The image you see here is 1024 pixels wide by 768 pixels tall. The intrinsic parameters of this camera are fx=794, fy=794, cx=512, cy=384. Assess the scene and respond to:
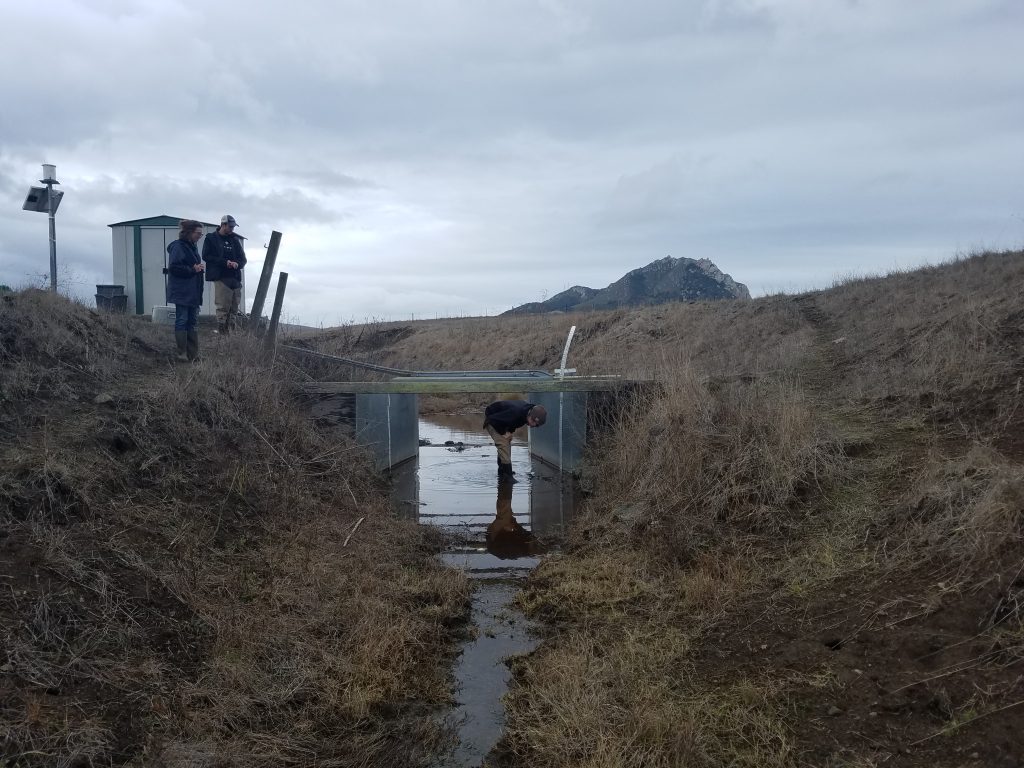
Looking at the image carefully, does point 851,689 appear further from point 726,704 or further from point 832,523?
point 832,523

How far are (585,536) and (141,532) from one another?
4.70 m

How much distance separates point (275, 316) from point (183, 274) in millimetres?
1987

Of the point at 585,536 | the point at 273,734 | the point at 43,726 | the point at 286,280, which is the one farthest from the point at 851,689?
the point at 286,280

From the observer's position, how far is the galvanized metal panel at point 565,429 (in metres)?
13.5

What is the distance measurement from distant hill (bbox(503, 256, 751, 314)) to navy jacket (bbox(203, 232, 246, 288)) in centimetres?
2693

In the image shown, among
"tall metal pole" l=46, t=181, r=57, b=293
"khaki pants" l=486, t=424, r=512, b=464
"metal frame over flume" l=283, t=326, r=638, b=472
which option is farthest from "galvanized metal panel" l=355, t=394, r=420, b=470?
"tall metal pole" l=46, t=181, r=57, b=293

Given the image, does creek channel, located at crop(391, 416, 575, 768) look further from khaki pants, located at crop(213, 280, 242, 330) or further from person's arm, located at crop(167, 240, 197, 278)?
person's arm, located at crop(167, 240, 197, 278)

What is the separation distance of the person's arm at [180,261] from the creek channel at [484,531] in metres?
4.20

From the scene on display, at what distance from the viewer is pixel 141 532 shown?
619 centimetres

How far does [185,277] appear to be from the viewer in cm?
995

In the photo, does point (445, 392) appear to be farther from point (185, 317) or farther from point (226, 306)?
point (185, 317)

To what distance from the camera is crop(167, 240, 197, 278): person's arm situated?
9789 mm

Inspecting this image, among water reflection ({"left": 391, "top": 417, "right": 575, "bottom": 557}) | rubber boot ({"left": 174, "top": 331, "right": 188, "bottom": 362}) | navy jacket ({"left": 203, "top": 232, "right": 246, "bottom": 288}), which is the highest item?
navy jacket ({"left": 203, "top": 232, "right": 246, "bottom": 288})

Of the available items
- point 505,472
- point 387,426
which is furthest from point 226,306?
point 505,472
